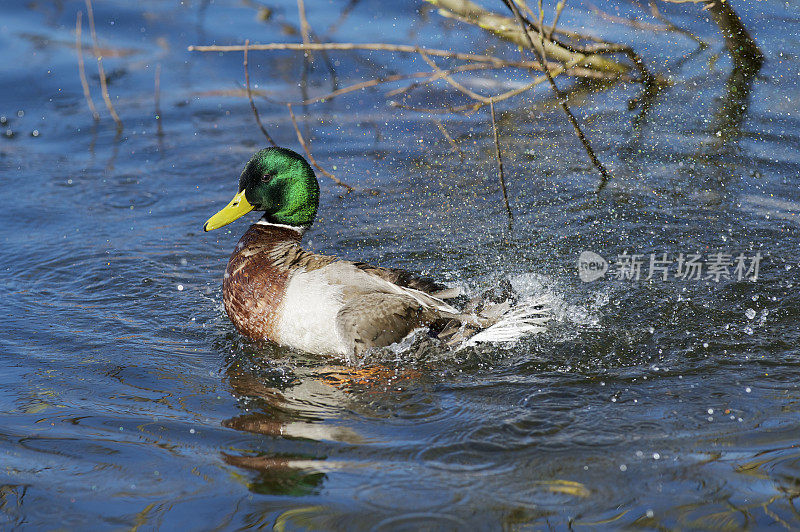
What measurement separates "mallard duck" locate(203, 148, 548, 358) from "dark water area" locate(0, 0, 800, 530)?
14 cm

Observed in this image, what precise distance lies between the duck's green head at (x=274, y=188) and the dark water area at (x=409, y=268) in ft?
1.98

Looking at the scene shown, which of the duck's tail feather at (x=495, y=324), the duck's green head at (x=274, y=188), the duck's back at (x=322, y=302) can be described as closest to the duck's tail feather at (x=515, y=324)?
the duck's tail feather at (x=495, y=324)

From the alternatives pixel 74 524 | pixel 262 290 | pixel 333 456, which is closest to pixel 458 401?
pixel 333 456

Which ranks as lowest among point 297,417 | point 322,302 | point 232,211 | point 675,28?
point 297,417

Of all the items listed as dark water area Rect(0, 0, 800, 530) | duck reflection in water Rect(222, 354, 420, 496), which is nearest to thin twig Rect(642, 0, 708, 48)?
dark water area Rect(0, 0, 800, 530)

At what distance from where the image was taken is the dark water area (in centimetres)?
320

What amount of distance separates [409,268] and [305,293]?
1.19m

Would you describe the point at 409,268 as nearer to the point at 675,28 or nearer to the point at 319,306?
the point at 319,306

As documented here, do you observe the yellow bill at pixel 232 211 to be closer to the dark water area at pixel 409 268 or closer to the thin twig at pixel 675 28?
the dark water area at pixel 409 268

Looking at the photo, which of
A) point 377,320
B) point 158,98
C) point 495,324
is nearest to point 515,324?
point 495,324

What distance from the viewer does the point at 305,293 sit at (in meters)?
4.30

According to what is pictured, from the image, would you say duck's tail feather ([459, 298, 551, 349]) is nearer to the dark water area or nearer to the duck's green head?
the dark water area

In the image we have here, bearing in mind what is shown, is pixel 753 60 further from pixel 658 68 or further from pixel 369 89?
pixel 369 89

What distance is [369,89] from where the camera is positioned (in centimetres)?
827
